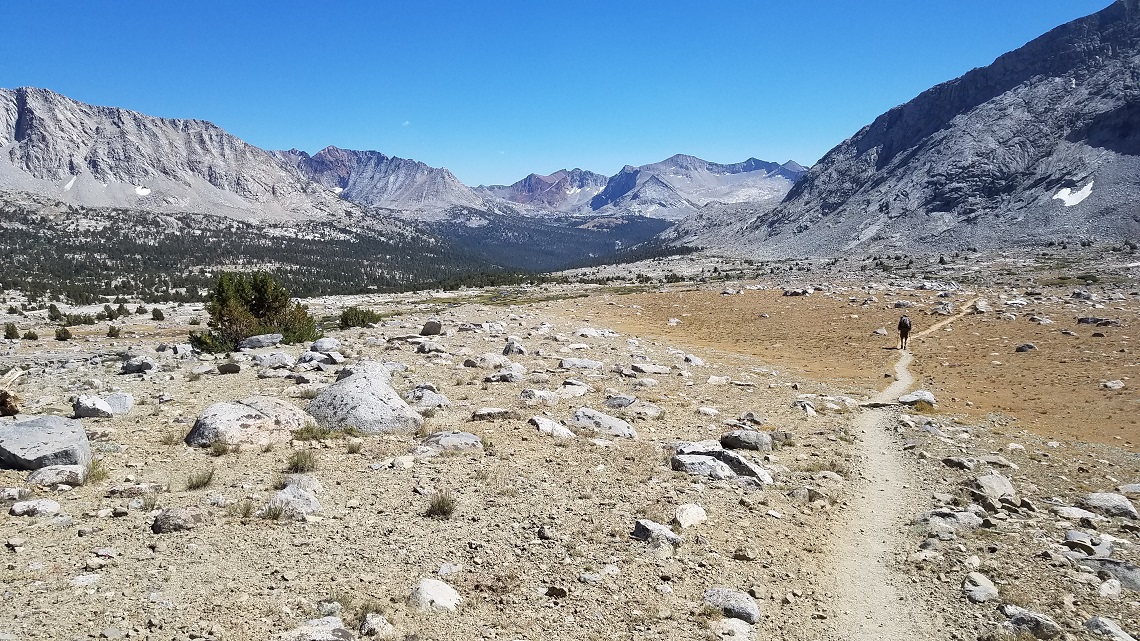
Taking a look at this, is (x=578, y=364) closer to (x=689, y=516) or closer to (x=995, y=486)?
(x=689, y=516)

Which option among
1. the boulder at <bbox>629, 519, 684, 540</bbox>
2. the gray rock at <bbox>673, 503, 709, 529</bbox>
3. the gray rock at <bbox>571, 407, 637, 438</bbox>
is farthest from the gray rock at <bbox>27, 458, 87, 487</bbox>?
the gray rock at <bbox>673, 503, 709, 529</bbox>

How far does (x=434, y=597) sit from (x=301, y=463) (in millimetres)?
4573

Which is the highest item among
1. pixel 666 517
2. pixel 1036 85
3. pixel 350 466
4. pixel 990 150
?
pixel 1036 85

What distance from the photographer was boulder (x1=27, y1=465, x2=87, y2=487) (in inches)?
342

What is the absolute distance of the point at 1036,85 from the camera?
452 ft

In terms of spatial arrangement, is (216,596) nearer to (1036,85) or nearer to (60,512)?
(60,512)

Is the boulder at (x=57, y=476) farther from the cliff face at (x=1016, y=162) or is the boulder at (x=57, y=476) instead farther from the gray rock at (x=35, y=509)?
the cliff face at (x=1016, y=162)

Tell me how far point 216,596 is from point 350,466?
159 inches

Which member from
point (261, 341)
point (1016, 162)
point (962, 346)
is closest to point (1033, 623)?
point (962, 346)

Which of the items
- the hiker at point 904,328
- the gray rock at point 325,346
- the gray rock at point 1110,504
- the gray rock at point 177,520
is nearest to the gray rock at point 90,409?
the gray rock at point 177,520

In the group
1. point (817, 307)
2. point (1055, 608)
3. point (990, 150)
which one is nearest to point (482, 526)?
point (1055, 608)

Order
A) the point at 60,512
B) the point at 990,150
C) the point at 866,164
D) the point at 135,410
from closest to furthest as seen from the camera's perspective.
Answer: the point at 60,512
the point at 135,410
the point at 990,150
the point at 866,164

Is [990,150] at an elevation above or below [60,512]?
above

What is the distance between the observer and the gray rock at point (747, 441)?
1275cm
